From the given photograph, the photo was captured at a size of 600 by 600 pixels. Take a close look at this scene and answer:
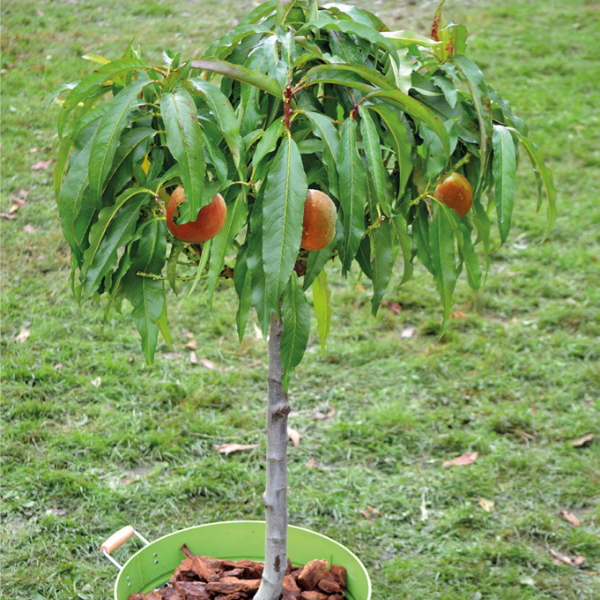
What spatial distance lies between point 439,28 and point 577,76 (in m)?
5.15

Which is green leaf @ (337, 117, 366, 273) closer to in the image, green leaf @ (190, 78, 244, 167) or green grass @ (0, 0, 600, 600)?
green leaf @ (190, 78, 244, 167)

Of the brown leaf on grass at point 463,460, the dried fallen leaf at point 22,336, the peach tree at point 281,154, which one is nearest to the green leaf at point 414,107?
the peach tree at point 281,154

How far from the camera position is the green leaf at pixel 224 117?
1.07 m

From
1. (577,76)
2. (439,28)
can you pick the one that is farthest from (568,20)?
(439,28)

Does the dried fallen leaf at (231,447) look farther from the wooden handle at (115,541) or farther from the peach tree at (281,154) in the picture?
the peach tree at (281,154)

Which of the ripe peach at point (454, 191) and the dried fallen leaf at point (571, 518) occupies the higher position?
the ripe peach at point (454, 191)

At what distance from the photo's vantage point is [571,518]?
250 centimetres

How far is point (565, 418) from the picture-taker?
2969 millimetres

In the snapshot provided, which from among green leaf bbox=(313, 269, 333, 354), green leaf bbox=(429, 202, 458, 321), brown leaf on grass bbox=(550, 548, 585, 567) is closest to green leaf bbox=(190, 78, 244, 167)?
green leaf bbox=(429, 202, 458, 321)

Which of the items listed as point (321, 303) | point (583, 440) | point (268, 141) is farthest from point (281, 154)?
point (583, 440)

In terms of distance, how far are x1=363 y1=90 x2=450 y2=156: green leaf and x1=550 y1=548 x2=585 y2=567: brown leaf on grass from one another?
5.71 ft

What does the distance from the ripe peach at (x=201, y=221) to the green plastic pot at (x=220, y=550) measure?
891 millimetres

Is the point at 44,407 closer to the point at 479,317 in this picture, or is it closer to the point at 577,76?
the point at 479,317

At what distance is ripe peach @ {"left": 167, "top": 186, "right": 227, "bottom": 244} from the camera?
1.17 meters
